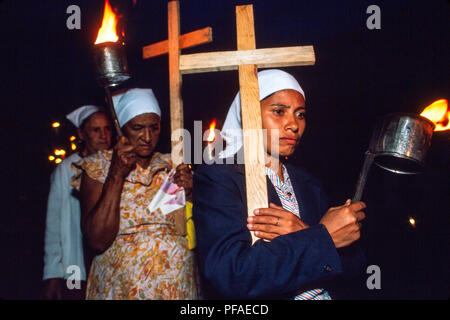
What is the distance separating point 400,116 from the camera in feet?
5.57

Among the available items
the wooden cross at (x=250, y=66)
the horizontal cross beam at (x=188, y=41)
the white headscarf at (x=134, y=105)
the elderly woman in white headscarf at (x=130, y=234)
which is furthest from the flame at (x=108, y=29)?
the wooden cross at (x=250, y=66)

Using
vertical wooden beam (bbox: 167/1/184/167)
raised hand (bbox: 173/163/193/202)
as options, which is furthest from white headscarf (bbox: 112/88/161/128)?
raised hand (bbox: 173/163/193/202)

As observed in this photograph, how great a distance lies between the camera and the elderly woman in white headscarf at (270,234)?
4.91ft

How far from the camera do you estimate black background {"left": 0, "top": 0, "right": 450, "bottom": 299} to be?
13.5ft

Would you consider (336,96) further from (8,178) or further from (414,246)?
(8,178)

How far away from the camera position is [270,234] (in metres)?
1.62

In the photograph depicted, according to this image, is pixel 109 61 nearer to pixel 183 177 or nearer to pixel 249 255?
pixel 183 177

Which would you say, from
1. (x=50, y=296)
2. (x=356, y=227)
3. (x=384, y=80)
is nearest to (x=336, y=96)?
(x=384, y=80)

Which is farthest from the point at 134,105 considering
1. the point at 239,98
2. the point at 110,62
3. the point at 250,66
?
the point at 250,66

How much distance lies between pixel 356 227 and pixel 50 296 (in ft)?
11.4

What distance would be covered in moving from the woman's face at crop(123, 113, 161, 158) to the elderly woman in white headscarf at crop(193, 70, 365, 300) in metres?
1.35

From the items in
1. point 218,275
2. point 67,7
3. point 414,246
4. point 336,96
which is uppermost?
point 67,7

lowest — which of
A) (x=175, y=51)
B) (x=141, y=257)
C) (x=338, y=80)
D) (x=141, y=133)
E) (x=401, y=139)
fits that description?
(x=141, y=257)

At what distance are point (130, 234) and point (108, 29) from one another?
6.23 ft
